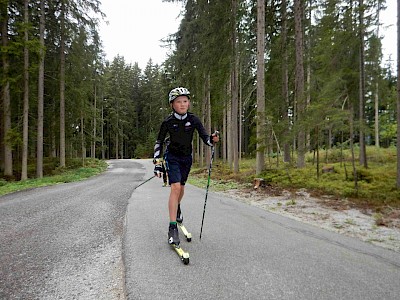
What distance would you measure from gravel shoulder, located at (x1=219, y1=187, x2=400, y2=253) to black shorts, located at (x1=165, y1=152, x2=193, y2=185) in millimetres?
2968

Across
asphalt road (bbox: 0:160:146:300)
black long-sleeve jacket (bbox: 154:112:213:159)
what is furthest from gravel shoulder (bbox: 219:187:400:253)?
asphalt road (bbox: 0:160:146:300)

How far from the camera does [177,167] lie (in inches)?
152

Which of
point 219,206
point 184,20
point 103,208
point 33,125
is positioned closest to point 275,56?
point 184,20

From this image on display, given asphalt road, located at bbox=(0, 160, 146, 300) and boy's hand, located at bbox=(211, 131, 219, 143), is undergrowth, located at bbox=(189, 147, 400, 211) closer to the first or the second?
boy's hand, located at bbox=(211, 131, 219, 143)

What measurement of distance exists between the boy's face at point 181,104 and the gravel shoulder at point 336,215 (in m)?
3.44

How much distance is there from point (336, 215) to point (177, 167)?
4.24 metres

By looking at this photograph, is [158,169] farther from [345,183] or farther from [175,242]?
[345,183]

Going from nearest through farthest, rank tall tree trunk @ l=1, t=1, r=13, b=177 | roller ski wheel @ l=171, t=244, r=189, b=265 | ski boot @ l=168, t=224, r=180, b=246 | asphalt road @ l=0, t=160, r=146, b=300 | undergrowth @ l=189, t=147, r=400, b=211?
asphalt road @ l=0, t=160, r=146, b=300 < roller ski wheel @ l=171, t=244, r=189, b=265 < ski boot @ l=168, t=224, r=180, b=246 < undergrowth @ l=189, t=147, r=400, b=211 < tall tree trunk @ l=1, t=1, r=13, b=177

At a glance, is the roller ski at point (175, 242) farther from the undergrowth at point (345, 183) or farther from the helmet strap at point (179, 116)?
the undergrowth at point (345, 183)

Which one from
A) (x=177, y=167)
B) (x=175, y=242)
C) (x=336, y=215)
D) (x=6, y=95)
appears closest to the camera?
(x=175, y=242)

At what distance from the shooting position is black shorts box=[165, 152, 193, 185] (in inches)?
150

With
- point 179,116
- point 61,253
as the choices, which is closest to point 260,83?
point 179,116

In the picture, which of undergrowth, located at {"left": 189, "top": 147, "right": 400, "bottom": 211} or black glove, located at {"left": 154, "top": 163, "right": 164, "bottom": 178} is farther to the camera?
undergrowth, located at {"left": 189, "top": 147, "right": 400, "bottom": 211}

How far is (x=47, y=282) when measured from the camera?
2.73 metres
